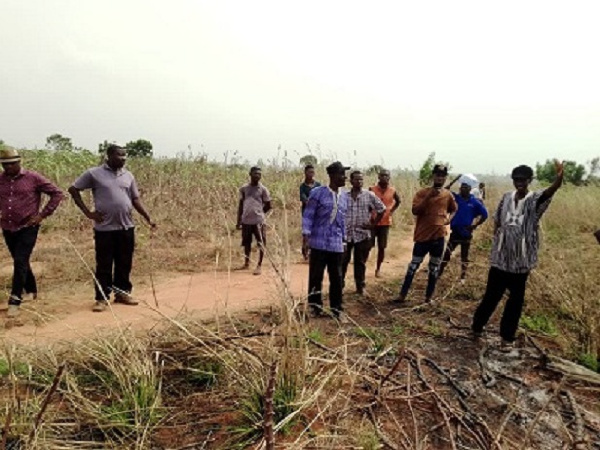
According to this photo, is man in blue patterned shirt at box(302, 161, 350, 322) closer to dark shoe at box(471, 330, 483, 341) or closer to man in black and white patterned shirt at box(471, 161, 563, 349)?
dark shoe at box(471, 330, 483, 341)

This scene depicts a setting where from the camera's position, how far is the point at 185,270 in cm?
718

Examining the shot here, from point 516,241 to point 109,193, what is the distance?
394cm

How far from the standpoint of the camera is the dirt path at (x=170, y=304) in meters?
3.91

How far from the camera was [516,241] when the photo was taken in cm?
411

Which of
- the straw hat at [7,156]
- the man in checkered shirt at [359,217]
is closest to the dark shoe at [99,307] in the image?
the straw hat at [7,156]

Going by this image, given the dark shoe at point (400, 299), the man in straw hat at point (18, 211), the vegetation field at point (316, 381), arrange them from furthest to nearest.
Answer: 1. the dark shoe at point (400, 299)
2. the man in straw hat at point (18, 211)
3. the vegetation field at point (316, 381)

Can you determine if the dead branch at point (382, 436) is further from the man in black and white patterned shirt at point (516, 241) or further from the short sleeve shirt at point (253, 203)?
the short sleeve shirt at point (253, 203)

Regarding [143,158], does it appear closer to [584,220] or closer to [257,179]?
[257,179]

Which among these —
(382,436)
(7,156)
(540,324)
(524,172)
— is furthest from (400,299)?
(7,156)

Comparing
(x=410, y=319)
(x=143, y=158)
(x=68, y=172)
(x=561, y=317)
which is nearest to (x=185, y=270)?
(x=410, y=319)

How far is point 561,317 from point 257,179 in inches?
167

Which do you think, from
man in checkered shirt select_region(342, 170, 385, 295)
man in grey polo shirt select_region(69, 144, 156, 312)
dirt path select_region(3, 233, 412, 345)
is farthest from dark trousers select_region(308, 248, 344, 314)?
man in grey polo shirt select_region(69, 144, 156, 312)

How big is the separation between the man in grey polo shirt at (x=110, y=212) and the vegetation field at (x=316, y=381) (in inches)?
27.7

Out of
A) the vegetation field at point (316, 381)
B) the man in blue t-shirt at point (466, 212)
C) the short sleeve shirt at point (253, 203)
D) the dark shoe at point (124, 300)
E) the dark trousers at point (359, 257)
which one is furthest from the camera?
the short sleeve shirt at point (253, 203)
